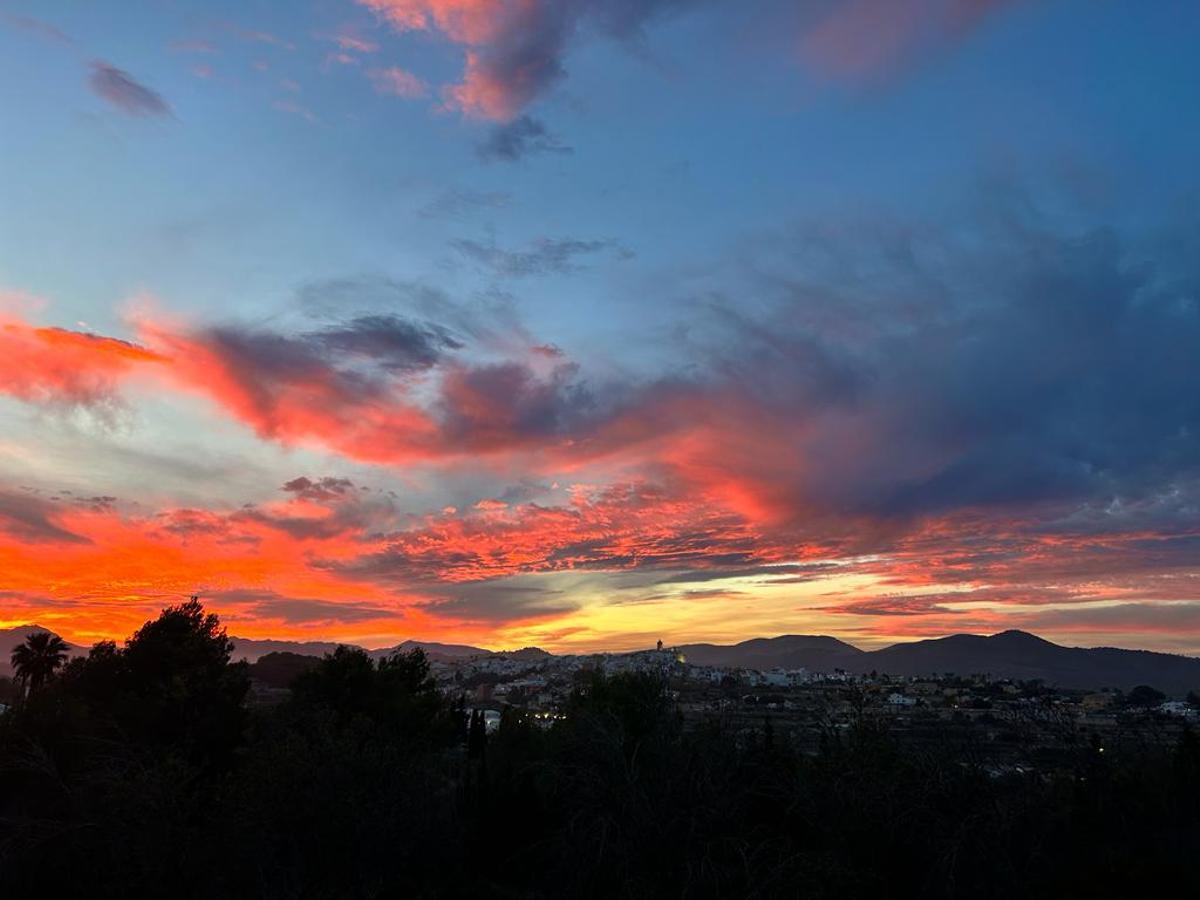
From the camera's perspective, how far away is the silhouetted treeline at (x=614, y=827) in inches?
640

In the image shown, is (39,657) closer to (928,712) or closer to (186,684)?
(186,684)

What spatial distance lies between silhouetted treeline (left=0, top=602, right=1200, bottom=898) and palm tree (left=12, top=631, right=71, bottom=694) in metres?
43.7

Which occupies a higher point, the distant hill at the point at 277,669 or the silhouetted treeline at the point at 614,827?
the distant hill at the point at 277,669

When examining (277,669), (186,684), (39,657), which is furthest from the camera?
(277,669)

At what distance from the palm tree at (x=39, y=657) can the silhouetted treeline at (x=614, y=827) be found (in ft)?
143

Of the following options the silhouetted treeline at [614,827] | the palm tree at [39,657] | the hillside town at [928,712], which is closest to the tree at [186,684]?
the silhouetted treeline at [614,827]

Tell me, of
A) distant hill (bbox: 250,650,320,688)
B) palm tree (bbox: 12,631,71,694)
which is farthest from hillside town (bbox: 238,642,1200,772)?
palm tree (bbox: 12,631,71,694)

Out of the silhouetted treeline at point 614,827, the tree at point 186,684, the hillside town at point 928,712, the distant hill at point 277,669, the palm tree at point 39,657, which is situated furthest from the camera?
the distant hill at point 277,669

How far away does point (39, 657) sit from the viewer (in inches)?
2525

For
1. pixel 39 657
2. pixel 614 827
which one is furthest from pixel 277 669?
pixel 614 827

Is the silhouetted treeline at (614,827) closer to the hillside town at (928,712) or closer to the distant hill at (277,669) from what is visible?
the hillside town at (928,712)

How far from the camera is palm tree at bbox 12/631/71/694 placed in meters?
63.7

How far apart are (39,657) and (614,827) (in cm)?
6440

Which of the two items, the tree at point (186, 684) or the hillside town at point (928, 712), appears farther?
the tree at point (186, 684)
